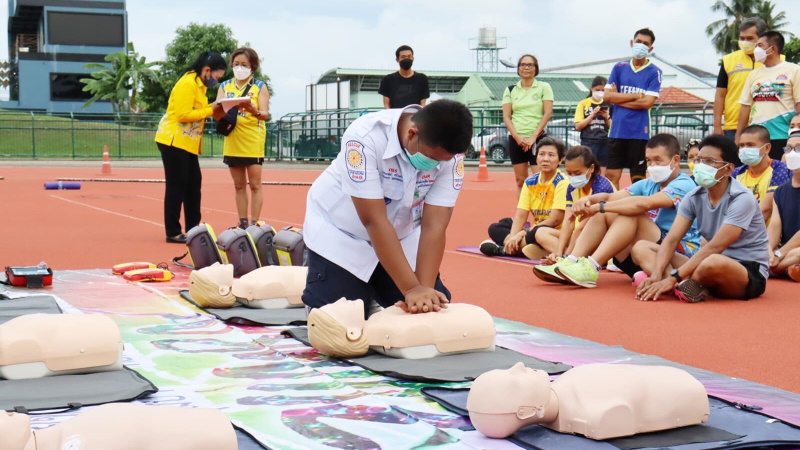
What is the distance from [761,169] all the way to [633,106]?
192 cm

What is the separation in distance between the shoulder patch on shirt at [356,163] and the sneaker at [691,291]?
8.84 feet

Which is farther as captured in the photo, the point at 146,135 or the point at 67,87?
the point at 67,87

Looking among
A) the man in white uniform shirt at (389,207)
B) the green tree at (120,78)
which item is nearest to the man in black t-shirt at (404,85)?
the man in white uniform shirt at (389,207)

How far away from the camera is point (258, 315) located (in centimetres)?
525

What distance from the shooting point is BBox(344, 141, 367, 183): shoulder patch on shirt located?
4.17 metres

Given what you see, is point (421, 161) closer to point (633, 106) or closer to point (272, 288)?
point (272, 288)

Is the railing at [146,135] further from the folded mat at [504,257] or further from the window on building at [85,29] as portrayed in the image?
the window on building at [85,29]

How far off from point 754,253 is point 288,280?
9.76 ft

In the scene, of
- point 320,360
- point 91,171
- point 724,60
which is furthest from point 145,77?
point 320,360

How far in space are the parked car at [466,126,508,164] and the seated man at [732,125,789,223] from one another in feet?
72.0

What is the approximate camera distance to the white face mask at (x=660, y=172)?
658 centimetres

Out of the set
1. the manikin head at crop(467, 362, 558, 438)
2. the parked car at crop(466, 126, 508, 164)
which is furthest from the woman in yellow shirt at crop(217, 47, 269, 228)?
the parked car at crop(466, 126, 508, 164)

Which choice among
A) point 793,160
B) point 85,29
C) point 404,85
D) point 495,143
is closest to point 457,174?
point 793,160

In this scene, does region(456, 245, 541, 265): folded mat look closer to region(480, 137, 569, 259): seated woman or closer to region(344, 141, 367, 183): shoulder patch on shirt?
region(480, 137, 569, 259): seated woman
